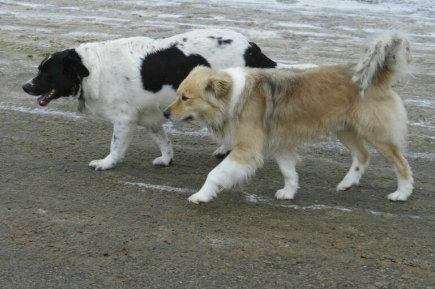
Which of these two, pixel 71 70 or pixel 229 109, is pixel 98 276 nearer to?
pixel 229 109

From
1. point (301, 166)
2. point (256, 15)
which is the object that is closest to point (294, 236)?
point (301, 166)

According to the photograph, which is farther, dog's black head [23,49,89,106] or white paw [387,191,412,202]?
dog's black head [23,49,89,106]

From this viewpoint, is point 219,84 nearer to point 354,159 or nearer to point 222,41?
point 222,41

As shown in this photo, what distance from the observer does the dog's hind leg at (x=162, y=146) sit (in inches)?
271

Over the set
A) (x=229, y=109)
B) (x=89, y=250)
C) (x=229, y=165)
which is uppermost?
(x=229, y=109)

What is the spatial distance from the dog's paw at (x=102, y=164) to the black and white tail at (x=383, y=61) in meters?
2.79

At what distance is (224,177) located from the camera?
5.51 meters

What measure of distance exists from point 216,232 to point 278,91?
59.3 inches

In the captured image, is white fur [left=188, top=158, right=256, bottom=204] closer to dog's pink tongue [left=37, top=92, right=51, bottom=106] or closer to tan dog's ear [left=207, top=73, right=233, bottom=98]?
tan dog's ear [left=207, top=73, right=233, bottom=98]

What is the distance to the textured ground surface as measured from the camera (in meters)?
4.32

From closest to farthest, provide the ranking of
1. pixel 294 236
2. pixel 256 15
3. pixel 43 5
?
pixel 294 236 < pixel 256 15 < pixel 43 5

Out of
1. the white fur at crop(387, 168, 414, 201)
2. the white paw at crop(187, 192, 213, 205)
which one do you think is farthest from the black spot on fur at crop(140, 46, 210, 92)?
the white fur at crop(387, 168, 414, 201)

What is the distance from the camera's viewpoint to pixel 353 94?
18.2 feet

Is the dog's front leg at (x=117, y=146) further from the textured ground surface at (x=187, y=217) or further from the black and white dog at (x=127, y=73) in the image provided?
the textured ground surface at (x=187, y=217)
